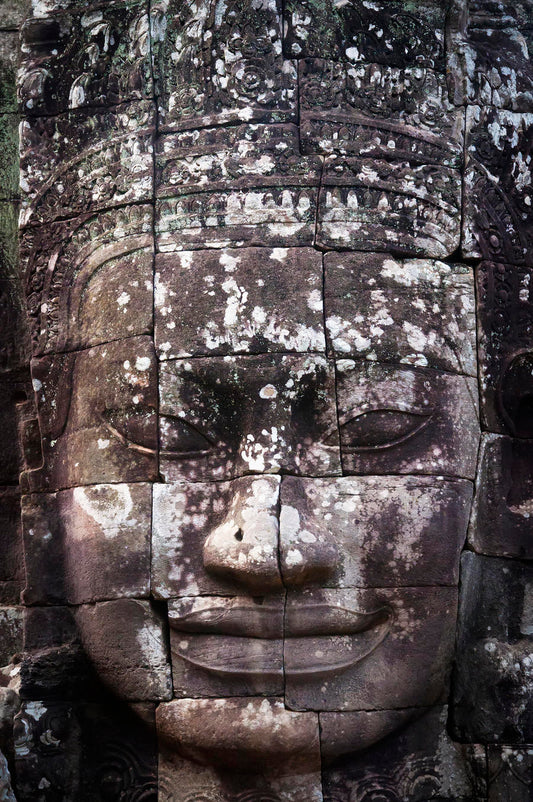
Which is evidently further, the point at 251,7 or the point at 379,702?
the point at 251,7

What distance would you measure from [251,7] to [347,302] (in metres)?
1.62

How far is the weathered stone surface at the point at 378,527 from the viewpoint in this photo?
619 centimetres

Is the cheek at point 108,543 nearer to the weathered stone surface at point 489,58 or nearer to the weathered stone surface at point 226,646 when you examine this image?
the weathered stone surface at point 226,646

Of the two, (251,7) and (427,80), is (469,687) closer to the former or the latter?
(427,80)

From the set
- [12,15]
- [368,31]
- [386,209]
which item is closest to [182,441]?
[386,209]

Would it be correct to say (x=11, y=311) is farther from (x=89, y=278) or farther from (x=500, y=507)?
(x=500, y=507)

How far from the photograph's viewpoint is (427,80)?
686 cm

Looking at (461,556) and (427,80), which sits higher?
(427,80)

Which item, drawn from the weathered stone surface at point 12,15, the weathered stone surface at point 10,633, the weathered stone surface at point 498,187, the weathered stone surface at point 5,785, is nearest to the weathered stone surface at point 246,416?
the weathered stone surface at point 498,187

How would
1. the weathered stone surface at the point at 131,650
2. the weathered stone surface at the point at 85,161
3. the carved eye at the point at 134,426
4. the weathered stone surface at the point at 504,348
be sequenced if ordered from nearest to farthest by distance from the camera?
1. the weathered stone surface at the point at 131,650
2. the carved eye at the point at 134,426
3. the weathered stone surface at the point at 504,348
4. the weathered stone surface at the point at 85,161

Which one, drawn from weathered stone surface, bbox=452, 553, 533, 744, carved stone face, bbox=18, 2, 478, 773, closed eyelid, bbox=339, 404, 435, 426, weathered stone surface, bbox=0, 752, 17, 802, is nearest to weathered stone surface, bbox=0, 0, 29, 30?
carved stone face, bbox=18, 2, 478, 773

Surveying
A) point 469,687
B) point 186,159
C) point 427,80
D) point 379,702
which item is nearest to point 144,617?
point 379,702

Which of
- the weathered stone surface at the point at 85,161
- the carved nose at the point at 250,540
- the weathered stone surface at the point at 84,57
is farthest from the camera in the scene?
the weathered stone surface at the point at 84,57

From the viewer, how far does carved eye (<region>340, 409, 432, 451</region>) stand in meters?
6.31
